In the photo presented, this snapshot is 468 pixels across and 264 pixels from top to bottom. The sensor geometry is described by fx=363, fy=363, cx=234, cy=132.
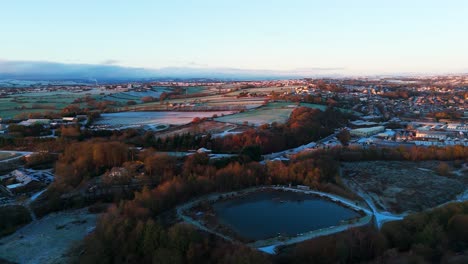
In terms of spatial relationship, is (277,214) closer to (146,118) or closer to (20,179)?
(20,179)

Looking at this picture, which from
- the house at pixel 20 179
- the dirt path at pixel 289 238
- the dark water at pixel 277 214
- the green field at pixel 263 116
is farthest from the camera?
the green field at pixel 263 116

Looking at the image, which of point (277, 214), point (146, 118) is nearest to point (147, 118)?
point (146, 118)

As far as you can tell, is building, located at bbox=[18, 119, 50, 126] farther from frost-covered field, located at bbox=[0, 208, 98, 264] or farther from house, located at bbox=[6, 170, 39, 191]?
frost-covered field, located at bbox=[0, 208, 98, 264]

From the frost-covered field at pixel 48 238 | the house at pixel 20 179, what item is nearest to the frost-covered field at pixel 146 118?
the house at pixel 20 179

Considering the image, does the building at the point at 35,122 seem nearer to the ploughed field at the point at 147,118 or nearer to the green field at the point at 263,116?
the ploughed field at the point at 147,118

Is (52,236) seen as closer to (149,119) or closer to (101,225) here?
(101,225)

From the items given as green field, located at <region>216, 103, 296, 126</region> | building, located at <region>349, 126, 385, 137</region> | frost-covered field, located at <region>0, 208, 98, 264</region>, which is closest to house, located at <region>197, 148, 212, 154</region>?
frost-covered field, located at <region>0, 208, 98, 264</region>
